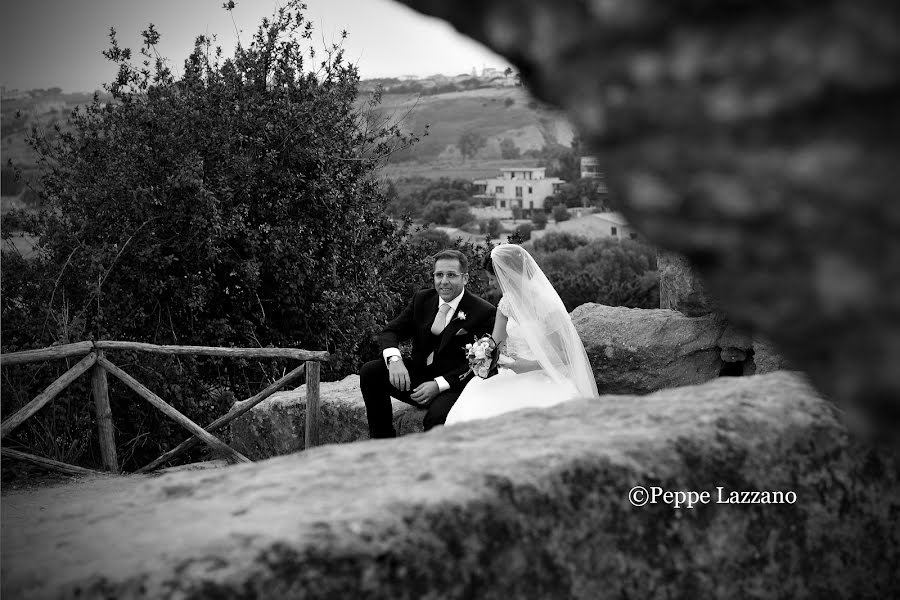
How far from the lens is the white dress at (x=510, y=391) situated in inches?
236

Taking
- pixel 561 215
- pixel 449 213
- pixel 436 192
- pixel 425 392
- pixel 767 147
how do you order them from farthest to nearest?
1. pixel 561 215
2. pixel 436 192
3. pixel 449 213
4. pixel 425 392
5. pixel 767 147

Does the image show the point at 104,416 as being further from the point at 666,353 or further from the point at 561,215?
the point at 561,215

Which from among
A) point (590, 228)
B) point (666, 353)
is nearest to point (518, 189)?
point (590, 228)

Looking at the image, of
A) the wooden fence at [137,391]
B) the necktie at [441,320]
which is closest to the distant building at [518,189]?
the wooden fence at [137,391]

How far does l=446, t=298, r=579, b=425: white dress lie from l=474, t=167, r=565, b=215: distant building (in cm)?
3635

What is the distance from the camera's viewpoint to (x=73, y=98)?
1332 cm

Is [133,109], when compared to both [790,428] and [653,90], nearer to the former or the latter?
[790,428]

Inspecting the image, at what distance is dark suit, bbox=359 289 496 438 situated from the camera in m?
6.50

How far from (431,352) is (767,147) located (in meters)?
5.82

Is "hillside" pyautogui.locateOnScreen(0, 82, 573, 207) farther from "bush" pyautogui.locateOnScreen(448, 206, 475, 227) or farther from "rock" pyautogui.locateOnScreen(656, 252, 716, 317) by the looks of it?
"rock" pyautogui.locateOnScreen(656, 252, 716, 317)

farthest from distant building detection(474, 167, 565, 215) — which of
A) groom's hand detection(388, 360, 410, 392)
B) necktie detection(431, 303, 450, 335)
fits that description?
groom's hand detection(388, 360, 410, 392)

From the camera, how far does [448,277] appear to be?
6.64 metres

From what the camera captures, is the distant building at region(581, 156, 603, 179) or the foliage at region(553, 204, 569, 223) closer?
the distant building at region(581, 156, 603, 179)

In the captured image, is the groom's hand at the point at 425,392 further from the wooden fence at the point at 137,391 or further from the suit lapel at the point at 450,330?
the wooden fence at the point at 137,391
